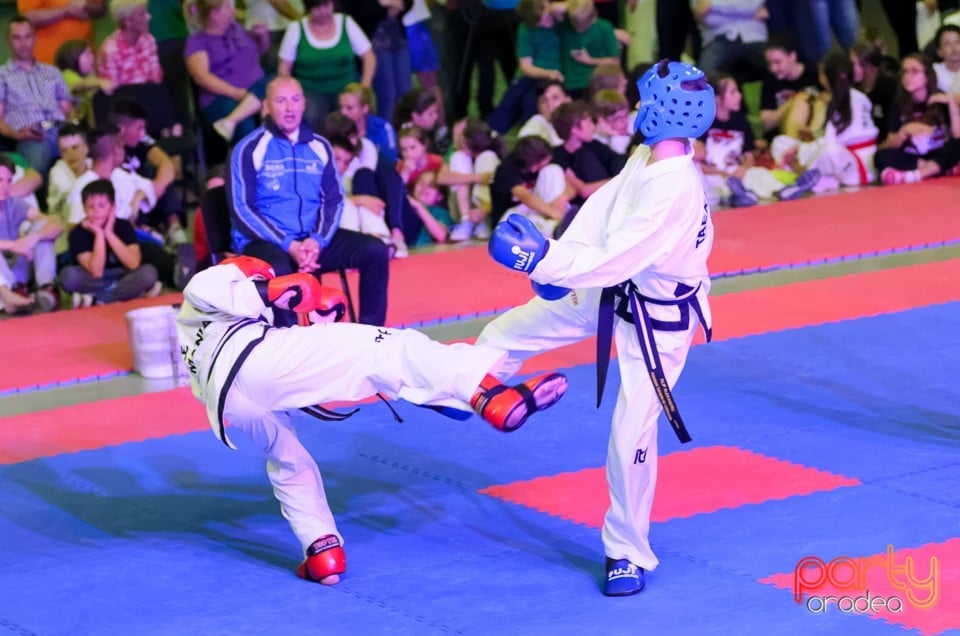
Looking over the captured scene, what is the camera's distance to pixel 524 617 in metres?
5.16

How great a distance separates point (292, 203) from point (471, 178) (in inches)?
126

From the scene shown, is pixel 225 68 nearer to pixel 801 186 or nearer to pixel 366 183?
pixel 366 183

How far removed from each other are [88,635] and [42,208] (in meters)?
5.86

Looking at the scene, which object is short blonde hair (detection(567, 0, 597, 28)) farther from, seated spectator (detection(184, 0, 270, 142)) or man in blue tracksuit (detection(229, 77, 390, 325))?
man in blue tracksuit (detection(229, 77, 390, 325))

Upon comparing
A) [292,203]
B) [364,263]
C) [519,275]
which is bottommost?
[519,275]

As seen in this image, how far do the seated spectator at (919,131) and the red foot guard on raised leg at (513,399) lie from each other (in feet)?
26.8

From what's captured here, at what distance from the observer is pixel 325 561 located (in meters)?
5.54

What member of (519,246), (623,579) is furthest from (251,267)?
(623,579)

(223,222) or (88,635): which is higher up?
(223,222)

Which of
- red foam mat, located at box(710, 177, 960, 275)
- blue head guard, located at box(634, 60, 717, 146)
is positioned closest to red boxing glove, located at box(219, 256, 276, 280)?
blue head guard, located at box(634, 60, 717, 146)

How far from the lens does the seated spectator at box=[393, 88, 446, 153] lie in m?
11.4

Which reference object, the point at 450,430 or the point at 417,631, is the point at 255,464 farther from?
the point at 417,631

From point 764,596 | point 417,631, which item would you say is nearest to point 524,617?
point 417,631

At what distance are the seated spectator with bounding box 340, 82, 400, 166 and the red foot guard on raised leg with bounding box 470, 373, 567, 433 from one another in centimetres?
590
